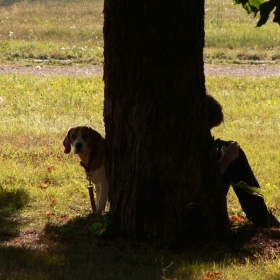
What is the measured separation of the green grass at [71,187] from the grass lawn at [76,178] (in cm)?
1

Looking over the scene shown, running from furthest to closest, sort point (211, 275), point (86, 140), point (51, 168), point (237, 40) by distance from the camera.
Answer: point (237, 40) → point (51, 168) → point (86, 140) → point (211, 275)

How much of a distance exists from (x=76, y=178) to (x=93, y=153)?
1.62 meters

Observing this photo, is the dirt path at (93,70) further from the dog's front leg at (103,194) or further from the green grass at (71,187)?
the dog's front leg at (103,194)

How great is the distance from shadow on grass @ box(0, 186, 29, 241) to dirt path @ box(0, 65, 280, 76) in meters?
8.93

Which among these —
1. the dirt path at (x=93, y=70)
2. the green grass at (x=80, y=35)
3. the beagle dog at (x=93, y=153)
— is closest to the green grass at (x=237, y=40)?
the green grass at (x=80, y=35)

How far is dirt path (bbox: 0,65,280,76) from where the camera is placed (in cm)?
1622

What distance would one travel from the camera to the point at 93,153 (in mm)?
6078

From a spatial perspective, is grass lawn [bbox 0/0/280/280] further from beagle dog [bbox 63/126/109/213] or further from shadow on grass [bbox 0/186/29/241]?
beagle dog [bbox 63/126/109/213]

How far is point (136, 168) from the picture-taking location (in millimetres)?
5188

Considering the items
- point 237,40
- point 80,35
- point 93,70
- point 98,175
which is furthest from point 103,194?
point 80,35

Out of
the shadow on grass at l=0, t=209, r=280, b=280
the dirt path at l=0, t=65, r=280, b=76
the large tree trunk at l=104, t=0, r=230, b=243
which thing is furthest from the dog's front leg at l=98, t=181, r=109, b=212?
the dirt path at l=0, t=65, r=280, b=76

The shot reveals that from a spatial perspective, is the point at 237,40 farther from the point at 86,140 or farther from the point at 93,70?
the point at 86,140

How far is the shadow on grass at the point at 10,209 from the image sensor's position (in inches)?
227

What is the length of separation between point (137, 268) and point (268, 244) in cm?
132
